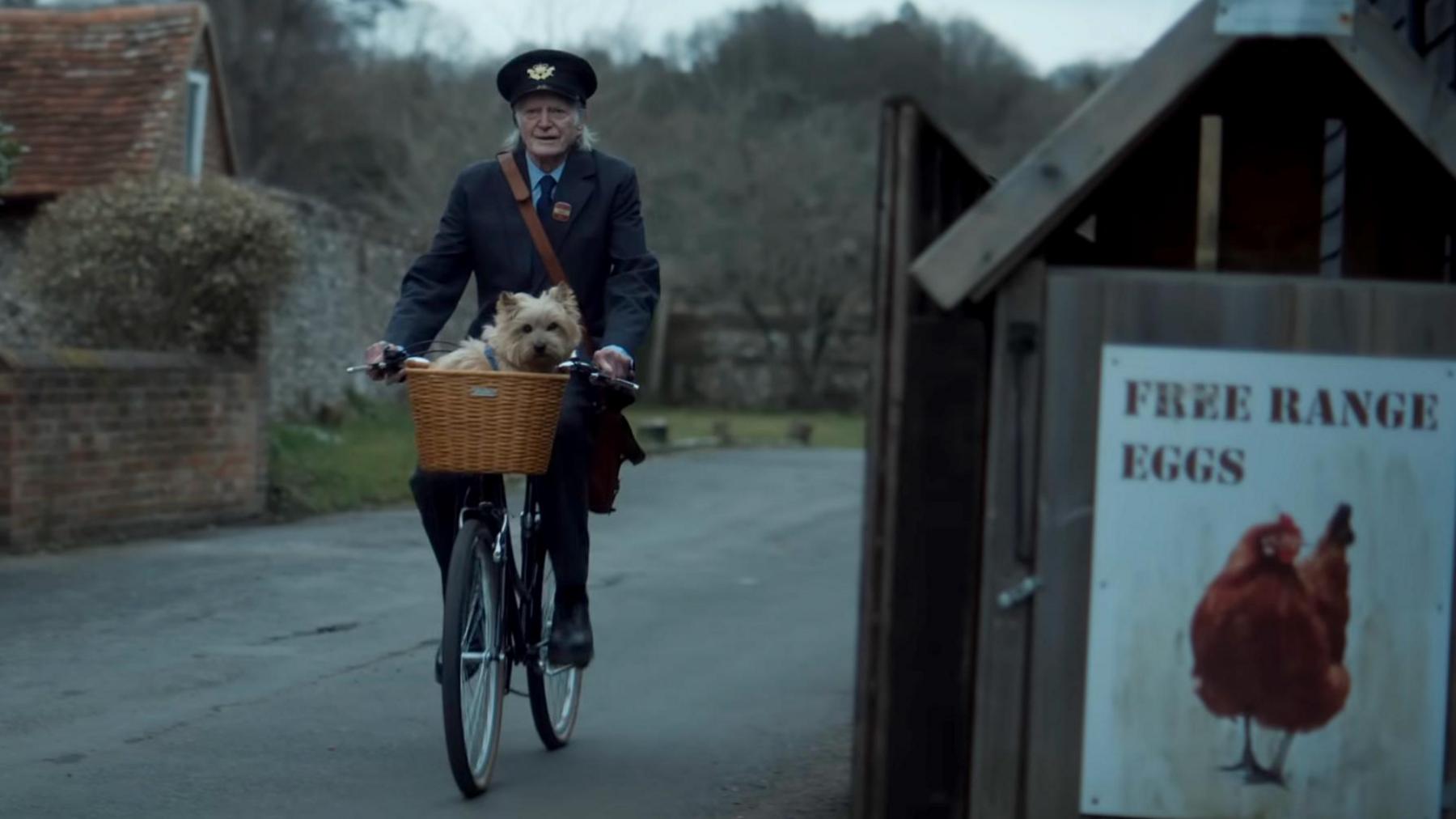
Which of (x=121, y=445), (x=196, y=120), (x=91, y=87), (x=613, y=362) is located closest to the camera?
(x=613, y=362)

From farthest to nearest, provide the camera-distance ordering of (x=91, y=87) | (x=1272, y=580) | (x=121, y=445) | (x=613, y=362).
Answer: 1. (x=91, y=87)
2. (x=121, y=445)
3. (x=613, y=362)
4. (x=1272, y=580)

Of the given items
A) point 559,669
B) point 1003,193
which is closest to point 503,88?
point 559,669

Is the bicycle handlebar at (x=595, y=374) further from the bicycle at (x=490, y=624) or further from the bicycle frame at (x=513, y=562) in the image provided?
the bicycle frame at (x=513, y=562)

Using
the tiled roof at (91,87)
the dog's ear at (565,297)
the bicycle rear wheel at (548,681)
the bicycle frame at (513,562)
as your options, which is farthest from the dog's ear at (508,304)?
the tiled roof at (91,87)

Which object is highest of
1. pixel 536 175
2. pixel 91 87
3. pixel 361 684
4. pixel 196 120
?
pixel 91 87

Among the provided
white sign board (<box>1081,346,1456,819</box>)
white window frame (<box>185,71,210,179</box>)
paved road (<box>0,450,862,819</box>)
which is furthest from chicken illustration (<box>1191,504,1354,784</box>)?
white window frame (<box>185,71,210,179</box>)

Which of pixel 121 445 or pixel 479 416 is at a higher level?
pixel 479 416

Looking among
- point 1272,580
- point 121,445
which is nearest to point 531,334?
point 1272,580

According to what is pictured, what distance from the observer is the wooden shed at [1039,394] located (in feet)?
14.0

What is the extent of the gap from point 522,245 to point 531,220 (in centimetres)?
10

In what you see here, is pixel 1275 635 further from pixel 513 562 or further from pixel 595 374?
pixel 513 562

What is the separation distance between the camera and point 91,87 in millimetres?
21688

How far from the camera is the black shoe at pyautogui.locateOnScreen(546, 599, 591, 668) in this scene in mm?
6320

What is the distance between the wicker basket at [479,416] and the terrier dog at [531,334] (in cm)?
24
